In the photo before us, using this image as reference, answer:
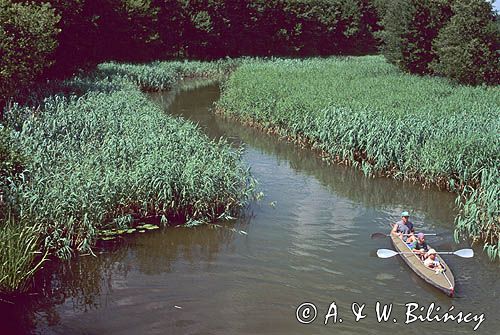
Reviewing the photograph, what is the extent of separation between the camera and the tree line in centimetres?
2242

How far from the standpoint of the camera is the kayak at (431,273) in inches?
386

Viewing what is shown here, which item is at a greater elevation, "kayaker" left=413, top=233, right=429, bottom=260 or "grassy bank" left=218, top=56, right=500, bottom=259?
"grassy bank" left=218, top=56, right=500, bottom=259

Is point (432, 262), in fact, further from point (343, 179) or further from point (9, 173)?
point (9, 173)

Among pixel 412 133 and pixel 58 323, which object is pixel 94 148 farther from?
pixel 412 133

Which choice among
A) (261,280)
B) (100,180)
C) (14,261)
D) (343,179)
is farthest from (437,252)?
(14,261)

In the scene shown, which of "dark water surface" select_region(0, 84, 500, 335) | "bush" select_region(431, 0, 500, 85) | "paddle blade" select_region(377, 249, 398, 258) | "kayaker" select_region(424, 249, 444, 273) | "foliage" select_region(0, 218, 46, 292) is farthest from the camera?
"bush" select_region(431, 0, 500, 85)

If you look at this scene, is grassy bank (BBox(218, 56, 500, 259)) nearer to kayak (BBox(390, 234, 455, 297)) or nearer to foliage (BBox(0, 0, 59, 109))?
kayak (BBox(390, 234, 455, 297))

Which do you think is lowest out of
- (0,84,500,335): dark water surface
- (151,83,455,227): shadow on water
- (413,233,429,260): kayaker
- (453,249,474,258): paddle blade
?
(0,84,500,335): dark water surface

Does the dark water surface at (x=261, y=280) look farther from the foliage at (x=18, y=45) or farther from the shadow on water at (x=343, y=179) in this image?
the foliage at (x=18, y=45)

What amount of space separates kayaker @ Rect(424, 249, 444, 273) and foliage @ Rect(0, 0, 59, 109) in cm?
1574

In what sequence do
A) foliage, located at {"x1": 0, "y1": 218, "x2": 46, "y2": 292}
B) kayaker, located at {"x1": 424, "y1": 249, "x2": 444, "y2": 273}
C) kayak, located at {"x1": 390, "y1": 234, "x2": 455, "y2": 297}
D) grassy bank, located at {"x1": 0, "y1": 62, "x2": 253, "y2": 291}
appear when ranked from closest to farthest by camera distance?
foliage, located at {"x1": 0, "y1": 218, "x2": 46, "y2": 292}, kayak, located at {"x1": 390, "y1": 234, "x2": 455, "y2": 297}, kayaker, located at {"x1": 424, "y1": 249, "x2": 444, "y2": 273}, grassy bank, located at {"x1": 0, "y1": 62, "x2": 253, "y2": 291}

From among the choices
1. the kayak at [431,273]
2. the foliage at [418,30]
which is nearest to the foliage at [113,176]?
the kayak at [431,273]

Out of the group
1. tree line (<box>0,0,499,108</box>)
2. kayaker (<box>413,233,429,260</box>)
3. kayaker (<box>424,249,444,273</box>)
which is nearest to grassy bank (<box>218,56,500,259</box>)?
kayaker (<box>413,233,429,260</box>)

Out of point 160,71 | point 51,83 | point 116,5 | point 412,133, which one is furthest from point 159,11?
point 412,133
